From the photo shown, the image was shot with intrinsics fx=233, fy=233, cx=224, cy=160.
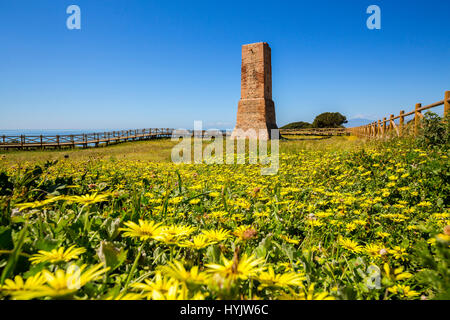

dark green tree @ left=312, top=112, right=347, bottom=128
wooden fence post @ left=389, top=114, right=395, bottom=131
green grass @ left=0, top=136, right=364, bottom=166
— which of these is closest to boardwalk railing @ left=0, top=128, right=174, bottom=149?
green grass @ left=0, top=136, right=364, bottom=166

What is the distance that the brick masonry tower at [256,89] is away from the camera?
56.7ft

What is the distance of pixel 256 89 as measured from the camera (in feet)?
58.2

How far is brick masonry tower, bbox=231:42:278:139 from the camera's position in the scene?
56.7ft

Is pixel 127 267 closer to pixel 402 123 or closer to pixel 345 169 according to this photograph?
pixel 345 169

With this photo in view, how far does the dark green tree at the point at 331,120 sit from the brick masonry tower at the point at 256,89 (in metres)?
42.2

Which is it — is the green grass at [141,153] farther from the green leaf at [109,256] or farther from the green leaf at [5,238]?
the green leaf at [109,256]

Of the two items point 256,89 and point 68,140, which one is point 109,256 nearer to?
point 256,89

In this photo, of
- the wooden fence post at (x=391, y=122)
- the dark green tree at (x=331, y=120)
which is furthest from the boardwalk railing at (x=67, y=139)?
the dark green tree at (x=331, y=120)

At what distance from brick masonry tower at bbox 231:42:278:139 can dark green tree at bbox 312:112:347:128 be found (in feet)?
138

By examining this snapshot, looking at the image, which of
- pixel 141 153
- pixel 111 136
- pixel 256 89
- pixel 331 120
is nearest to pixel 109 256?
pixel 141 153

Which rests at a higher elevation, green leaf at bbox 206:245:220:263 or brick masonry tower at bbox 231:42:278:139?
brick masonry tower at bbox 231:42:278:139

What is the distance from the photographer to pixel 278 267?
3.53 ft

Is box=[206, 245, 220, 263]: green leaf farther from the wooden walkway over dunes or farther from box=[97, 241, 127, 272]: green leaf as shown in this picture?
the wooden walkway over dunes
